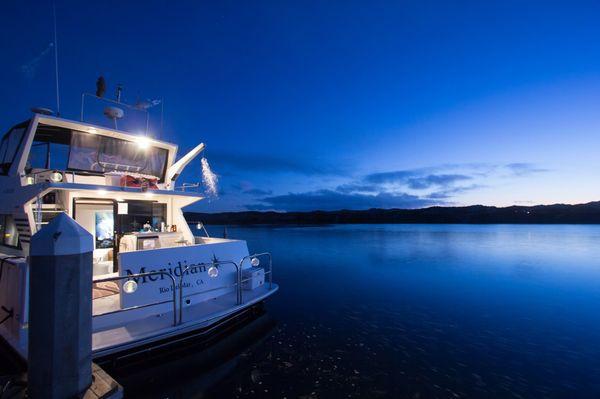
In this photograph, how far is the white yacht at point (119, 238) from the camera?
18.6 ft

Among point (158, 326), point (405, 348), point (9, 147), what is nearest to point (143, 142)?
point (9, 147)

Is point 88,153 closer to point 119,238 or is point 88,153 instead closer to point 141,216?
point 141,216

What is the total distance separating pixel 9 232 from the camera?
7.89 meters

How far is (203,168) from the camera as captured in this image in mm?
10805

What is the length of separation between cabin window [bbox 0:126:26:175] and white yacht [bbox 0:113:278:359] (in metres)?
0.04

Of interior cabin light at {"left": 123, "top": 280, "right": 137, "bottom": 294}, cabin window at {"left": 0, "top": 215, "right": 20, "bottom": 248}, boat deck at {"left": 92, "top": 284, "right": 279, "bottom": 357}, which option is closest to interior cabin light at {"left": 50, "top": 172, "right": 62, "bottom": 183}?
cabin window at {"left": 0, "top": 215, "right": 20, "bottom": 248}

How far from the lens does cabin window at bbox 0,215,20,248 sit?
758 cm

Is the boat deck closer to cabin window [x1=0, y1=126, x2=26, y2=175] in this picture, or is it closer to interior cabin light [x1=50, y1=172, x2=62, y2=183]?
interior cabin light [x1=50, y1=172, x2=62, y2=183]

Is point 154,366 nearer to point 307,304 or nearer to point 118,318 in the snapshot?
point 118,318

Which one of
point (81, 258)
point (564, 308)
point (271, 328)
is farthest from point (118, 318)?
point (564, 308)

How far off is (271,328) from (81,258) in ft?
22.5

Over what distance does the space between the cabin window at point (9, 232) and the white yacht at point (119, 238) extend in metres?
0.03

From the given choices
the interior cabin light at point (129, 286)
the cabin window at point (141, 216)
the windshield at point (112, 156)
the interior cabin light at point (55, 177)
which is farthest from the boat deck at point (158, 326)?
the windshield at point (112, 156)

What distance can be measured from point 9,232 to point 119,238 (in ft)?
8.14
